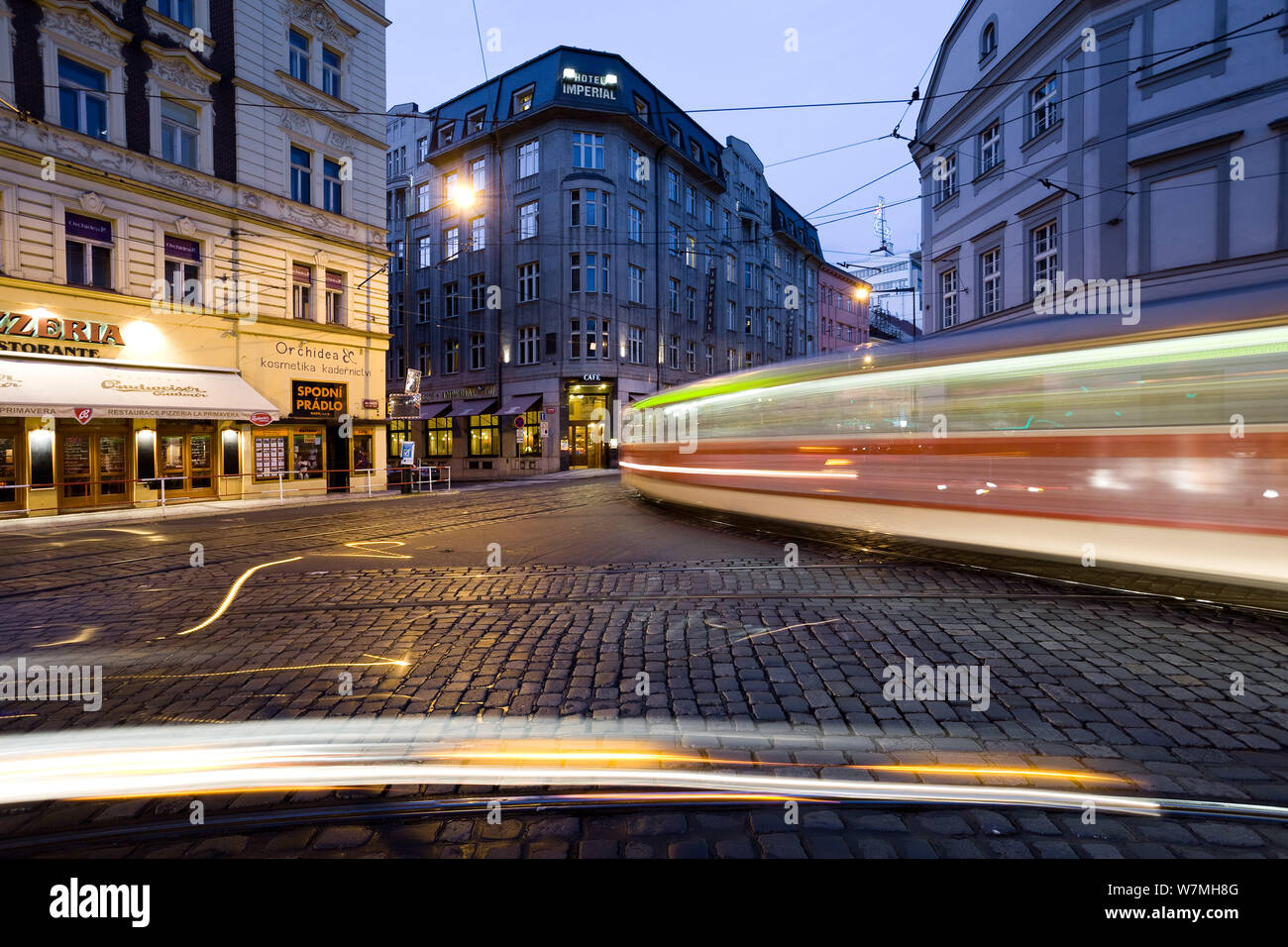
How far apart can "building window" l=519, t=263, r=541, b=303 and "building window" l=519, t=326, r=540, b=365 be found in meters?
1.55

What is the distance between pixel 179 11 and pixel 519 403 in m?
19.3

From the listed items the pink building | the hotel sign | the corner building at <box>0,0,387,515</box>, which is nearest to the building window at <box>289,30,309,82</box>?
the corner building at <box>0,0,387,515</box>

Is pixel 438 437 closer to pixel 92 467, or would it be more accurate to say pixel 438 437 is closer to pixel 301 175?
pixel 301 175

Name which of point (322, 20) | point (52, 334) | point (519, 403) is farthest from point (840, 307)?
point (52, 334)

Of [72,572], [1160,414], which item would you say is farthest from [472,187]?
[1160,414]

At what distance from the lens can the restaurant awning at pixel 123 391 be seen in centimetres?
1411

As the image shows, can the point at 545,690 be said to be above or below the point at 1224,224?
below

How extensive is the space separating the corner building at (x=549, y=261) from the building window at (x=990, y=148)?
1468 centimetres

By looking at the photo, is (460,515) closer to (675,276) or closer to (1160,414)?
(1160,414)

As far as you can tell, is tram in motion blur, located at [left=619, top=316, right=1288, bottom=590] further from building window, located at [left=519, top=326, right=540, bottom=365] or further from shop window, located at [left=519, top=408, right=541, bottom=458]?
building window, located at [left=519, top=326, right=540, bottom=365]

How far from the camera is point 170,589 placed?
23.0 feet

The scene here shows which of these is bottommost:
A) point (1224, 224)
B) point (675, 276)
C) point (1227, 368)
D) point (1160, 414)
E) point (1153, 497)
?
point (1153, 497)

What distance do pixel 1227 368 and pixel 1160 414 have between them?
63 cm
